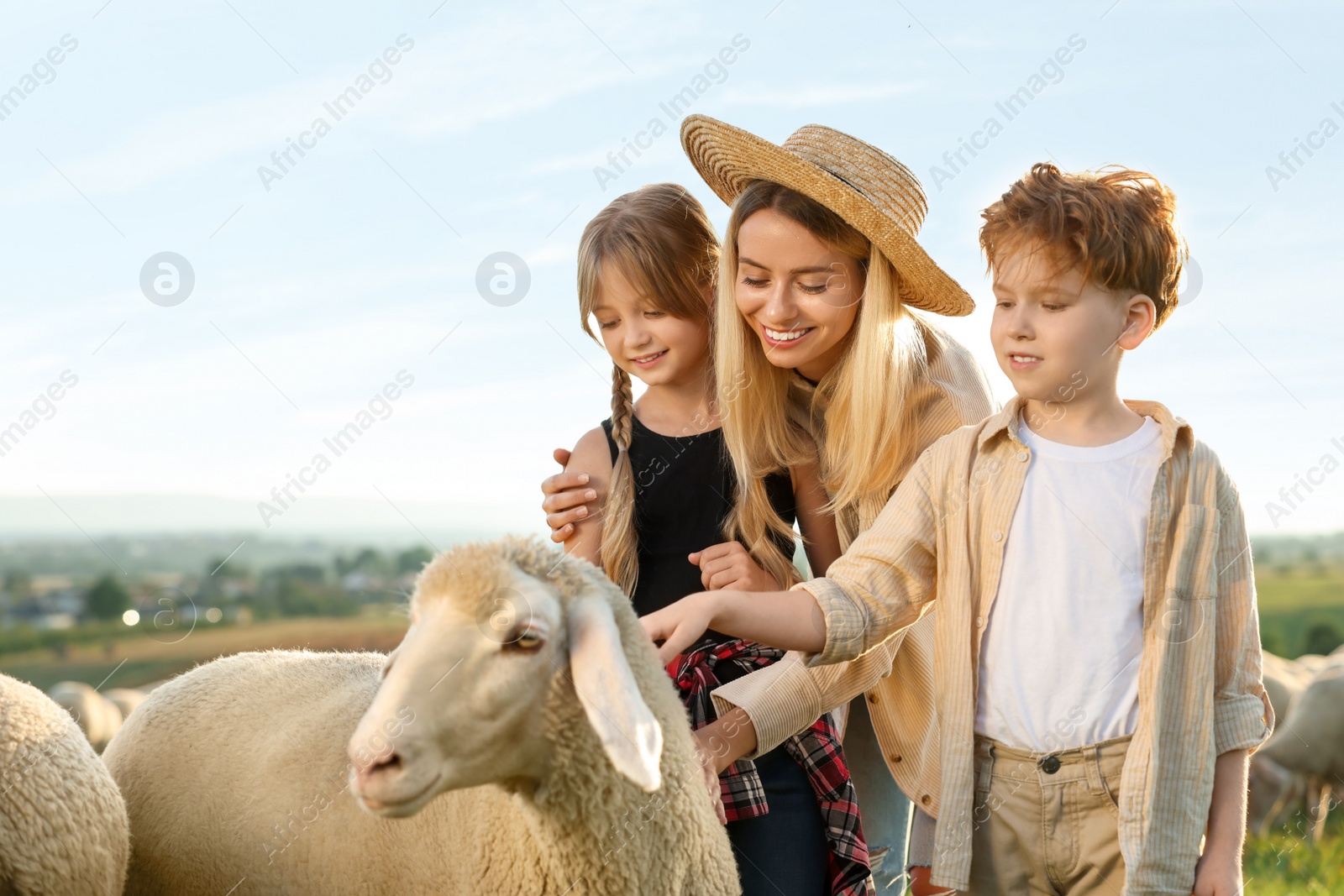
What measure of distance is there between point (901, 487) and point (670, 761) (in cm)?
103

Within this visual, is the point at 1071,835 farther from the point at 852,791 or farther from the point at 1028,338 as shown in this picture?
the point at 1028,338

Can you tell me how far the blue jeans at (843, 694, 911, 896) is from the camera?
414cm

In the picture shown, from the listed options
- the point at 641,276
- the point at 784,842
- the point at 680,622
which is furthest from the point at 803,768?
the point at 641,276

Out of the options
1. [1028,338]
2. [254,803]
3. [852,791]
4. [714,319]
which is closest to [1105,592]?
[1028,338]

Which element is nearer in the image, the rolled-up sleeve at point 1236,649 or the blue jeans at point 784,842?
the rolled-up sleeve at point 1236,649

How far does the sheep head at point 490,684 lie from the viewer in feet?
6.63

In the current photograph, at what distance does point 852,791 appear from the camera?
3230 mm

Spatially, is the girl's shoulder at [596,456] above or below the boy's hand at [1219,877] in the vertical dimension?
below

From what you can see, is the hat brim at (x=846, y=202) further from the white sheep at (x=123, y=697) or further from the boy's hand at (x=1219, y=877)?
the white sheep at (x=123, y=697)

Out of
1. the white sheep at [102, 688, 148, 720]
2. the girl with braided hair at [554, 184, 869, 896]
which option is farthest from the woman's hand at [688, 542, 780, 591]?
the white sheep at [102, 688, 148, 720]

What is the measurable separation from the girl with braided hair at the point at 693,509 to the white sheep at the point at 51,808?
1513 millimetres

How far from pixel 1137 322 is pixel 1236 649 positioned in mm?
852

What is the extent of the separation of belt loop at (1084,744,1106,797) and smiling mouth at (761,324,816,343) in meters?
1.50

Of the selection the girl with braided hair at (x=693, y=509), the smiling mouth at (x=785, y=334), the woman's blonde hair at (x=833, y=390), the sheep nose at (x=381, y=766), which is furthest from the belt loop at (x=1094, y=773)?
the sheep nose at (x=381, y=766)
